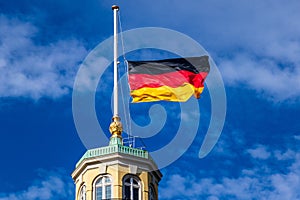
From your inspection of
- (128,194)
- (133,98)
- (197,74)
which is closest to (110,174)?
(128,194)

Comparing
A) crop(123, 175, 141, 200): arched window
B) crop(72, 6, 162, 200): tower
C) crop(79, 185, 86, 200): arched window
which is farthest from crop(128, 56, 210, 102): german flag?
A: crop(79, 185, 86, 200): arched window

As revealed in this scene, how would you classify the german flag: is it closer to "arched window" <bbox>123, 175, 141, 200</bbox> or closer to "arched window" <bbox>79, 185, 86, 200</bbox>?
"arched window" <bbox>123, 175, 141, 200</bbox>

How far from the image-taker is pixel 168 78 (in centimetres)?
7012

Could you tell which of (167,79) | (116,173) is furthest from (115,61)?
(116,173)

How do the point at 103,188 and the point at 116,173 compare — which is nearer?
the point at 116,173

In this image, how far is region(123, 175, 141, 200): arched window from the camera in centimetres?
6719

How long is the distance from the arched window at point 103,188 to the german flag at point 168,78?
6990 millimetres

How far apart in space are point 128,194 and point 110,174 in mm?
2140

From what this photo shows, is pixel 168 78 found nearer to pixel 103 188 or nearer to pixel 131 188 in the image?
pixel 131 188

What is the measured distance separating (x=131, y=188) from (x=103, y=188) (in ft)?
7.27

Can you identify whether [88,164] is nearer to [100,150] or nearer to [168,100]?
[100,150]

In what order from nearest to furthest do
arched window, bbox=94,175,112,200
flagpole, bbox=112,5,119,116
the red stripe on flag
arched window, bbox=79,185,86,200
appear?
arched window, bbox=94,175,112,200
arched window, bbox=79,185,86,200
the red stripe on flag
flagpole, bbox=112,5,119,116

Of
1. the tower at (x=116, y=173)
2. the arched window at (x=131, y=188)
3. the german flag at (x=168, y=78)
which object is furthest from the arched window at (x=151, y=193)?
the german flag at (x=168, y=78)

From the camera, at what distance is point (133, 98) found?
6975cm
